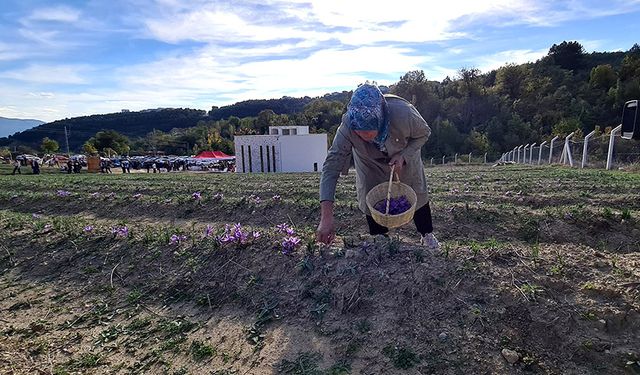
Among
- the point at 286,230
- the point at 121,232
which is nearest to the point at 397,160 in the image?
the point at 286,230

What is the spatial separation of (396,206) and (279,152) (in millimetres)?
46712

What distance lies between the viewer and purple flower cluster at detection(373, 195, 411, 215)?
3234 millimetres

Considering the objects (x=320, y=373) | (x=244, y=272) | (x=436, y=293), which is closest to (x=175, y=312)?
(x=244, y=272)

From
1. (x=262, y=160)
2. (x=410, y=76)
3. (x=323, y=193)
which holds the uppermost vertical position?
(x=410, y=76)

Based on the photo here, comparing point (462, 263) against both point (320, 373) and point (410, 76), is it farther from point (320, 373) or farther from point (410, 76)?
point (410, 76)

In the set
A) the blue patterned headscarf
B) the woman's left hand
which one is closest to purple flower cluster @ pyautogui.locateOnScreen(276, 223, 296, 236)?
the woman's left hand

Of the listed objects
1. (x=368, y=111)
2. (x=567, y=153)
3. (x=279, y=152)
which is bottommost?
(x=279, y=152)

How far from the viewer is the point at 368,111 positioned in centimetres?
277

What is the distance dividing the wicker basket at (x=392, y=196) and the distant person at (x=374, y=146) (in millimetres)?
128

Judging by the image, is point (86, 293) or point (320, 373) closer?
point (320, 373)

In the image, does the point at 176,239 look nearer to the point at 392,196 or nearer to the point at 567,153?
the point at 392,196

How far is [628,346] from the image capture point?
2340 millimetres

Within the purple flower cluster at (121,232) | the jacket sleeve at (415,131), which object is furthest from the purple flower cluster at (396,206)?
the purple flower cluster at (121,232)

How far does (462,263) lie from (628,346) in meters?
1.05
